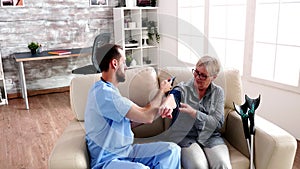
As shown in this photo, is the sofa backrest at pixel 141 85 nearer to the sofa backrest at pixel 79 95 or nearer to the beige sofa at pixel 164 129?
the beige sofa at pixel 164 129

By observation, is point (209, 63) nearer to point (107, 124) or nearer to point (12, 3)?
point (107, 124)

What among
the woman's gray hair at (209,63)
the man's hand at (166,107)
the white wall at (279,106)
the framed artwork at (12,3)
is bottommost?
the white wall at (279,106)

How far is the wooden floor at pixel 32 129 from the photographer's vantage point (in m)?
2.56

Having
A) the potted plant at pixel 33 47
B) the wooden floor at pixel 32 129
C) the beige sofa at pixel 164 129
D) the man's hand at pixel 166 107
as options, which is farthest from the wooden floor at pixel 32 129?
the man's hand at pixel 166 107

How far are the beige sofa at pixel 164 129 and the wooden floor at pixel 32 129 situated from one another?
862 mm

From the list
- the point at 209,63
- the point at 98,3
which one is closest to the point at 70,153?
the point at 209,63

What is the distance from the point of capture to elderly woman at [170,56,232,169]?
1.71 m

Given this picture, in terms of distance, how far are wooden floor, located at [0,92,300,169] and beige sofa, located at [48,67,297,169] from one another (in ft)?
2.83

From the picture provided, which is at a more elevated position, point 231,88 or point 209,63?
point 209,63

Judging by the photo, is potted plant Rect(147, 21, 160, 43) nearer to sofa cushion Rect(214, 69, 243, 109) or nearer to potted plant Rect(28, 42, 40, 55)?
sofa cushion Rect(214, 69, 243, 109)

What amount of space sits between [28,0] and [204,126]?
3578 mm

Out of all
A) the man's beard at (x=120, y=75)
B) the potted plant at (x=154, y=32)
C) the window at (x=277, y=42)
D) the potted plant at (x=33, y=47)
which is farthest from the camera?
the potted plant at (x=33, y=47)

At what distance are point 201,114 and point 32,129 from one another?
2.25 m

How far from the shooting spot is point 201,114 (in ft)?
5.67
